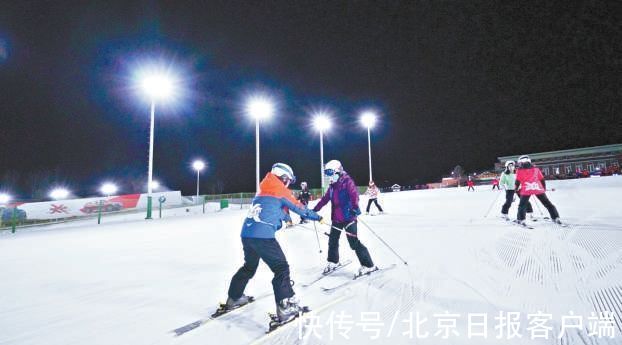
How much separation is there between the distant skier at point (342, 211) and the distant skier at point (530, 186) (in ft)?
20.2

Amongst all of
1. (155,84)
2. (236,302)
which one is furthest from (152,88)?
(236,302)

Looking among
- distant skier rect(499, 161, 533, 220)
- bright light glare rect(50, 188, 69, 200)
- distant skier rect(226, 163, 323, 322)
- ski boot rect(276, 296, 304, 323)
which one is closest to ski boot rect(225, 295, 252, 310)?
distant skier rect(226, 163, 323, 322)

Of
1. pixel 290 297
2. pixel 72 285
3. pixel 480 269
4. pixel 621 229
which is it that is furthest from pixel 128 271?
pixel 621 229

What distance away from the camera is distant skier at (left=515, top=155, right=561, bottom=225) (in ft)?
26.9

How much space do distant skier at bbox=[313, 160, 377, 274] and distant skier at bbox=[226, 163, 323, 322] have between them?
1.49 metres

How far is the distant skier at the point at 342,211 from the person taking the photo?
479 cm

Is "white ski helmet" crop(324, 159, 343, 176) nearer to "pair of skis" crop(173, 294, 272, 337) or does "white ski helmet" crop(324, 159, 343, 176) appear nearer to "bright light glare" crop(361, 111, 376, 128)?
"pair of skis" crop(173, 294, 272, 337)

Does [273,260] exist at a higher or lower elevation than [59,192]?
lower

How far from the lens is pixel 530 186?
27.1 feet

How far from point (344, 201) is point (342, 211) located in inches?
6.7

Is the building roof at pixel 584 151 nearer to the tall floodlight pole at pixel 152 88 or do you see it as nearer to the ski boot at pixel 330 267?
the tall floodlight pole at pixel 152 88

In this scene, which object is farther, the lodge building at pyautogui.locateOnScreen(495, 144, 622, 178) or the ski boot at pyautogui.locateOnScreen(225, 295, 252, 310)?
the lodge building at pyautogui.locateOnScreen(495, 144, 622, 178)

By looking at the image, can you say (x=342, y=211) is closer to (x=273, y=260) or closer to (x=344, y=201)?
(x=344, y=201)

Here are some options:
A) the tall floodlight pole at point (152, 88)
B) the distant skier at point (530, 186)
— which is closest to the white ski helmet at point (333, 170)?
the distant skier at point (530, 186)
